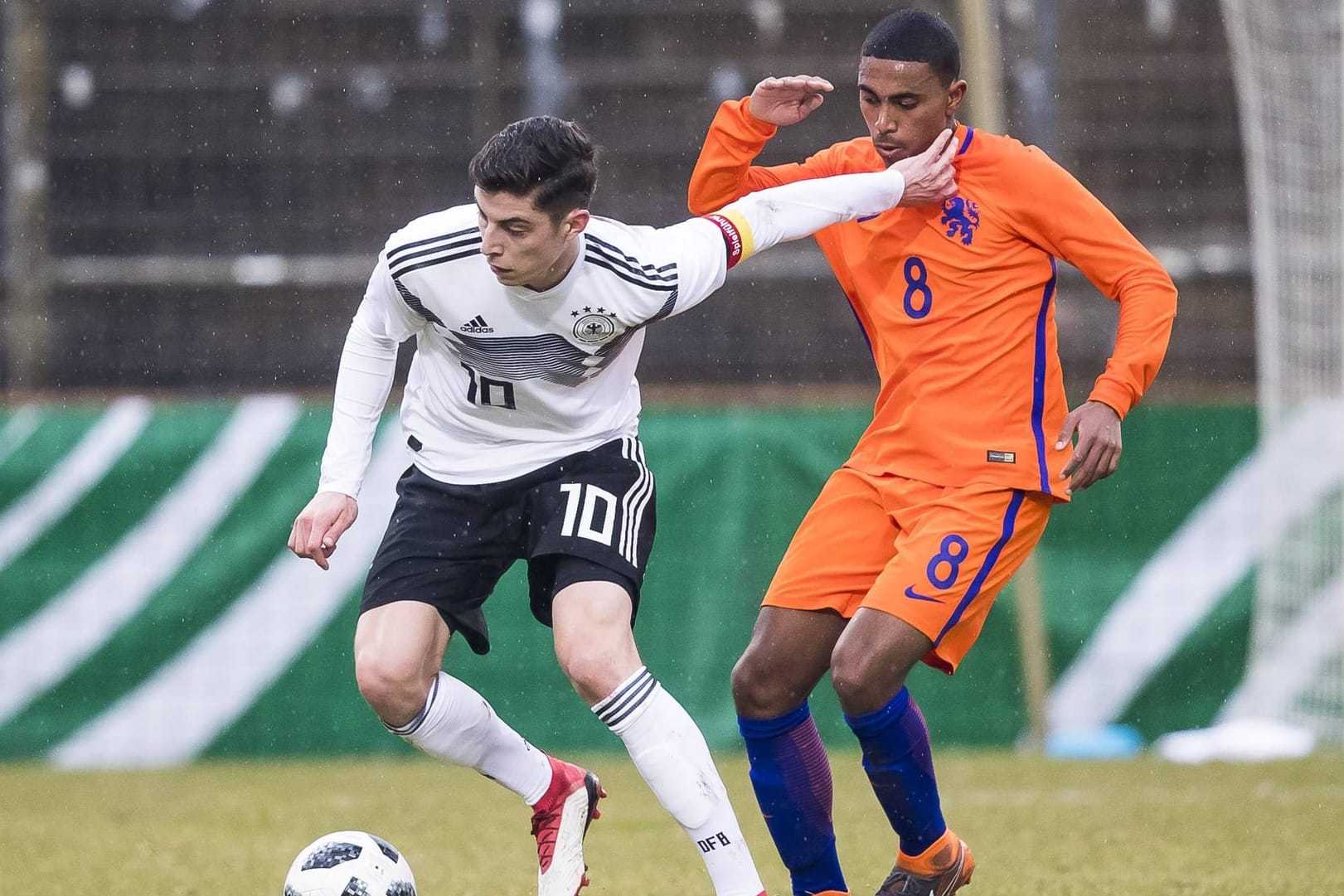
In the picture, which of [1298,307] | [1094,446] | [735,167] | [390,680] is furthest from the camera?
[1298,307]

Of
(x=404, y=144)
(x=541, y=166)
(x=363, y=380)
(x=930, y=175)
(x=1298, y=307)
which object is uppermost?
(x=541, y=166)

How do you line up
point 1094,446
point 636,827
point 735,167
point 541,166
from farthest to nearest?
point 636,827 → point 735,167 → point 1094,446 → point 541,166

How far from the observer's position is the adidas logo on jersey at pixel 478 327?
4.28 meters

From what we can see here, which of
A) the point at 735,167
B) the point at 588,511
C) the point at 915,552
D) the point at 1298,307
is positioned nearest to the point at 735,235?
the point at 735,167

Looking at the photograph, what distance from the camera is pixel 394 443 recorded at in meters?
8.51

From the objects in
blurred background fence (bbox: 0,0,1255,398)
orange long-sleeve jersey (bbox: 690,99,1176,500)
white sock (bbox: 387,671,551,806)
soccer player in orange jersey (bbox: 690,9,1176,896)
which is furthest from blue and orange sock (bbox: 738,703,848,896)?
blurred background fence (bbox: 0,0,1255,398)

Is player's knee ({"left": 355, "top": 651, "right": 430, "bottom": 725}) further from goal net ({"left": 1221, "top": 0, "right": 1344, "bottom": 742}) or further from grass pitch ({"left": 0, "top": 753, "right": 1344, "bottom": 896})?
goal net ({"left": 1221, "top": 0, "right": 1344, "bottom": 742})

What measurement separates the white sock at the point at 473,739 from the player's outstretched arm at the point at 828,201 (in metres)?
1.31

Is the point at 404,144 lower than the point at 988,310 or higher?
lower

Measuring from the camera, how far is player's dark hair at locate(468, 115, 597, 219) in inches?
160

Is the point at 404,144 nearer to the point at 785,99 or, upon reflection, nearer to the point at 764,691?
the point at 785,99

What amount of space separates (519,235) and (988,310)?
1.25 m

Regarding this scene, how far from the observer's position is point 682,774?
4125 millimetres

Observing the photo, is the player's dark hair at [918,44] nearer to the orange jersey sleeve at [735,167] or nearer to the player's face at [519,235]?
the orange jersey sleeve at [735,167]
